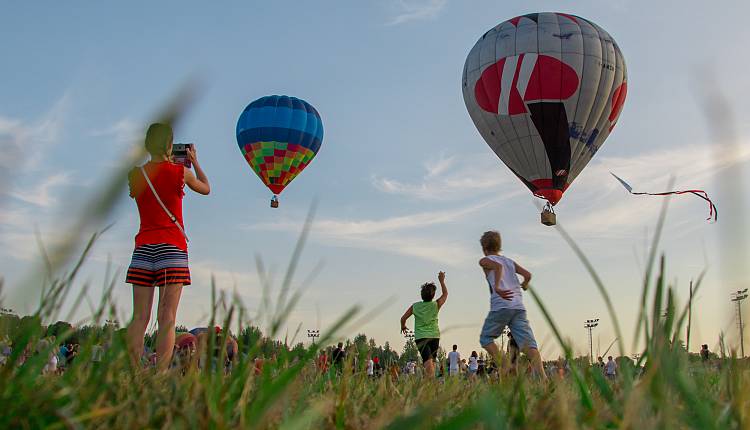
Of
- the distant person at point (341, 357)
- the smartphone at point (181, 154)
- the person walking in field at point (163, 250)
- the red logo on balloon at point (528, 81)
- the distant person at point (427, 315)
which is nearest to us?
the distant person at point (341, 357)

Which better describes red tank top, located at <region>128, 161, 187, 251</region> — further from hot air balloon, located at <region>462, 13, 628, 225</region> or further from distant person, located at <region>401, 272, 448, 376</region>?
hot air balloon, located at <region>462, 13, 628, 225</region>

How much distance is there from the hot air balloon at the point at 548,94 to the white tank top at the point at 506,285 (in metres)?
12.9

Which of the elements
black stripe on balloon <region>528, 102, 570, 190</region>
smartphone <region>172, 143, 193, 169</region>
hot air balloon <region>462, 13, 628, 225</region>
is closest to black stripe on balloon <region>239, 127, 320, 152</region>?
hot air balloon <region>462, 13, 628, 225</region>

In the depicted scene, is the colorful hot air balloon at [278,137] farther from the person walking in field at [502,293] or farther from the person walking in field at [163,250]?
the person walking in field at [163,250]

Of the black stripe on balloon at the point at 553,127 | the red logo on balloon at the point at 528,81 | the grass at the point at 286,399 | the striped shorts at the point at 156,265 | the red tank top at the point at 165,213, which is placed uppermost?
the red logo on balloon at the point at 528,81

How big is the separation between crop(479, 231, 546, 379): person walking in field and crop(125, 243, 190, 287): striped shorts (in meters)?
3.75

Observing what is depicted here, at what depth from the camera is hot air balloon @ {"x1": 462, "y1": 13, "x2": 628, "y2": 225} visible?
799 inches

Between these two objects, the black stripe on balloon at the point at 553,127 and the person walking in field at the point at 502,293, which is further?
the black stripe on balloon at the point at 553,127

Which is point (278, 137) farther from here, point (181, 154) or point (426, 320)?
point (181, 154)

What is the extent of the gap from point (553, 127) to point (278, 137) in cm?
1139

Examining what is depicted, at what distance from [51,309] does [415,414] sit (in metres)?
0.75

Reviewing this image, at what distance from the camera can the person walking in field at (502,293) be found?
7.49m

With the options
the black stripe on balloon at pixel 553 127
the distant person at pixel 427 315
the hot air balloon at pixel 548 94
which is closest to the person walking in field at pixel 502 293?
the distant person at pixel 427 315

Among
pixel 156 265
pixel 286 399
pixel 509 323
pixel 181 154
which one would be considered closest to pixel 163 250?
pixel 156 265
